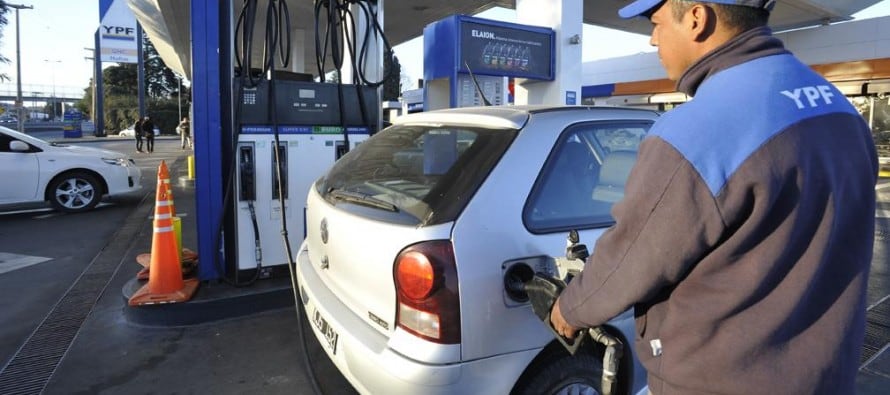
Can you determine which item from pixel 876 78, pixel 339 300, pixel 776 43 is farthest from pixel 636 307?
pixel 876 78

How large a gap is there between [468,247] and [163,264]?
2.94 m

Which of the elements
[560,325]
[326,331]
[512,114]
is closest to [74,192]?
[326,331]

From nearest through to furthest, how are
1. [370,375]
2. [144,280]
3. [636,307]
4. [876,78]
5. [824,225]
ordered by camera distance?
[824,225], [636,307], [370,375], [144,280], [876,78]

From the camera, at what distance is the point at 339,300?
2.51 meters

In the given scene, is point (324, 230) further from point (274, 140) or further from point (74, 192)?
point (74, 192)

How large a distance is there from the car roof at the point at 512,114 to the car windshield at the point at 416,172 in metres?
0.04

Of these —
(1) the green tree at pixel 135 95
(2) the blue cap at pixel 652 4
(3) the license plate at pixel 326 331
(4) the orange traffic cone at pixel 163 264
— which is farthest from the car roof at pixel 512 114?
(1) the green tree at pixel 135 95

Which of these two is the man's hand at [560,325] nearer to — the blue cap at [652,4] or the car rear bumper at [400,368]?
the car rear bumper at [400,368]

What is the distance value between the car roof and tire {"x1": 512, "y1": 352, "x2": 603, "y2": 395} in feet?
3.07

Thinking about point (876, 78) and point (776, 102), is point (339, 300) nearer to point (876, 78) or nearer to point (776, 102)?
point (776, 102)

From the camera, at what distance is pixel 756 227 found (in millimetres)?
1069

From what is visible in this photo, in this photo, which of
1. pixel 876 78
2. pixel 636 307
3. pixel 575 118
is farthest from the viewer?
pixel 876 78

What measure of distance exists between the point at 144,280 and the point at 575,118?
12.1 feet

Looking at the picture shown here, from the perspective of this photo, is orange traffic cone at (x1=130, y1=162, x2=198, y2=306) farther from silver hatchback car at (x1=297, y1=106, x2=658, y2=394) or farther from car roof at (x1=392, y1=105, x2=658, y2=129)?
car roof at (x1=392, y1=105, x2=658, y2=129)
